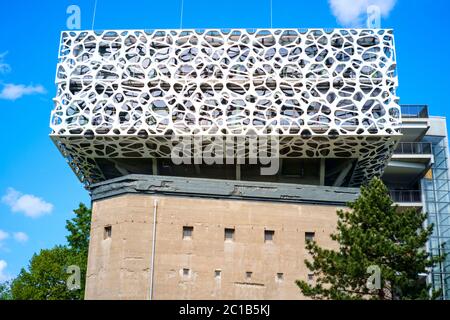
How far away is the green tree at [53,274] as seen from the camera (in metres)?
41.0

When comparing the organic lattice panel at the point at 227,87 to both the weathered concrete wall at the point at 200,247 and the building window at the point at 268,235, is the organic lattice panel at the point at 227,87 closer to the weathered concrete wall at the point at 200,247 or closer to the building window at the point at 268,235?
the weathered concrete wall at the point at 200,247

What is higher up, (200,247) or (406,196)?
(406,196)

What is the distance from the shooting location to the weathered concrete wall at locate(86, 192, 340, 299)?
3253cm

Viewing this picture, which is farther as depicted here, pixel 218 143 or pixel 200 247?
pixel 218 143

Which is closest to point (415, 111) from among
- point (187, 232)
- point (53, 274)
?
point (187, 232)

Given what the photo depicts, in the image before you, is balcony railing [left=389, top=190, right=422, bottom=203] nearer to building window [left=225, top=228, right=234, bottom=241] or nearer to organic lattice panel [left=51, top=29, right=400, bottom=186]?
organic lattice panel [left=51, top=29, right=400, bottom=186]

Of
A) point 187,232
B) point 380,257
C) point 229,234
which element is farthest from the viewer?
point 229,234

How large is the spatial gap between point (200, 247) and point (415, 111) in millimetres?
26404

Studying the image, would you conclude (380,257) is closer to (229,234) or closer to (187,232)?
(229,234)

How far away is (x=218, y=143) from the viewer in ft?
123

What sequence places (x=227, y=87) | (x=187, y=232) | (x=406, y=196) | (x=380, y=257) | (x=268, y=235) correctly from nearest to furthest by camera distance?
(x=380, y=257) < (x=187, y=232) < (x=268, y=235) < (x=227, y=87) < (x=406, y=196)

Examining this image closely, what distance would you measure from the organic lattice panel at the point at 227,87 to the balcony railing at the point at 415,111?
13119 millimetres

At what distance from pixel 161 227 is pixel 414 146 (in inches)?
1014

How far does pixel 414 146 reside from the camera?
51656mm
